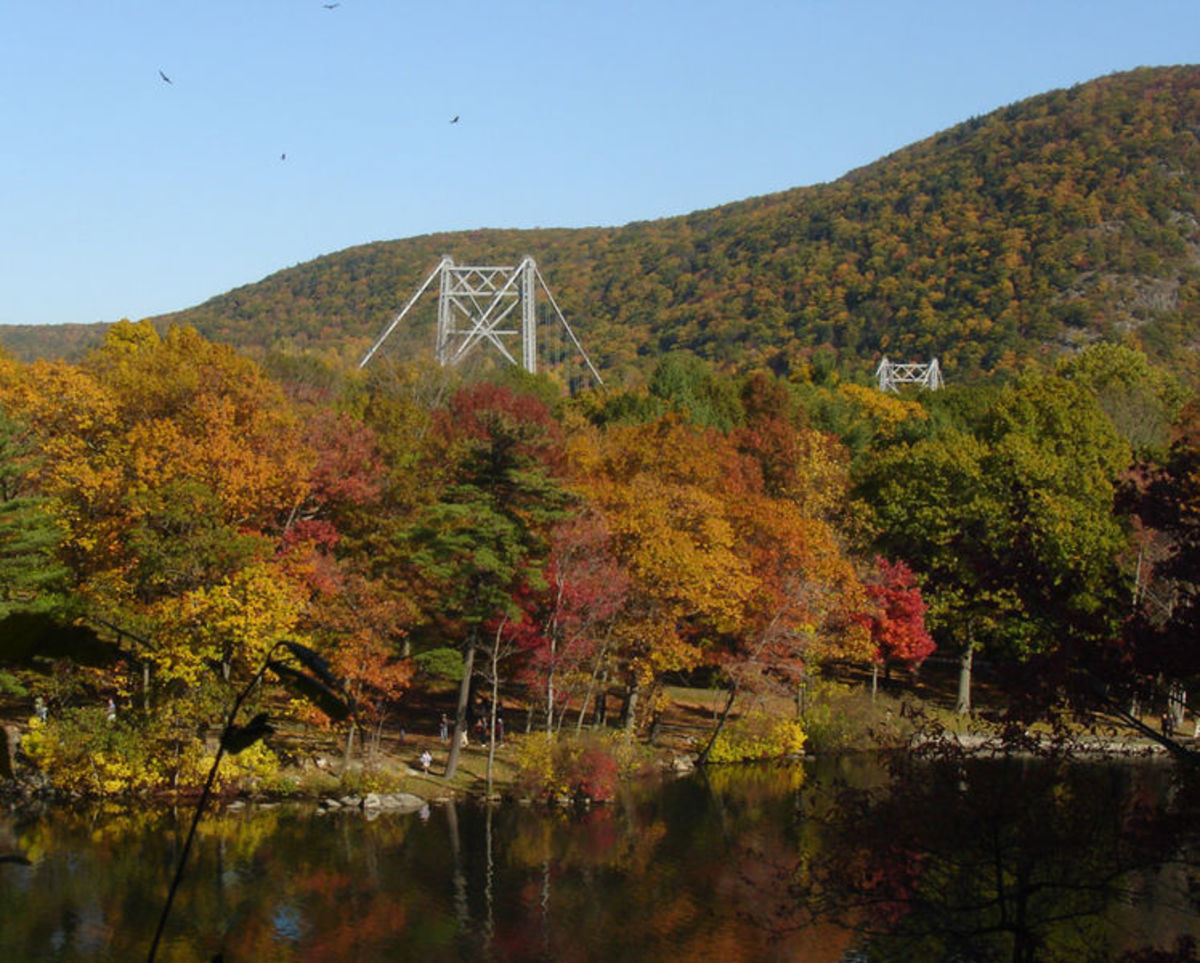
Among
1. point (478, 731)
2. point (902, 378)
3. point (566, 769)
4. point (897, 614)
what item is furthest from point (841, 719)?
point (902, 378)

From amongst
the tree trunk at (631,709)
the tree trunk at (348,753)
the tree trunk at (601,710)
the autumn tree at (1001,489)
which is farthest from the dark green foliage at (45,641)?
the autumn tree at (1001,489)

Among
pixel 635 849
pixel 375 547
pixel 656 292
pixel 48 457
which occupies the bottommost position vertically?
pixel 635 849

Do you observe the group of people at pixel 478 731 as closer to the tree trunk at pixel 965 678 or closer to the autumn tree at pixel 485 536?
the autumn tree at pixel 485 536

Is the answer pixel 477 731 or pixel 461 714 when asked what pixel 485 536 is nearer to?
pixel 461 714

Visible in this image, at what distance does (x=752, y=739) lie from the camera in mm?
34281

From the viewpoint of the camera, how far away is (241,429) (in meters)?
31.7

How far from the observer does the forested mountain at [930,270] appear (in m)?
92.9

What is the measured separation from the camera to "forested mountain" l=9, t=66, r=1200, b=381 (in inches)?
3659

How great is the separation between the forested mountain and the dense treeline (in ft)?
126

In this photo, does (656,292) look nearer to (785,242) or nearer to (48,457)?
(785,242)

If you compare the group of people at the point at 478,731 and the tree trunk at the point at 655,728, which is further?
the tree trunk at the point at 655,728

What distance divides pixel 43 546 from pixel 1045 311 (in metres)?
78.3

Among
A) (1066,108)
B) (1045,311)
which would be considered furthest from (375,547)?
(1066,108)

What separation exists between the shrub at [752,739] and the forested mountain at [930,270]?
1861 inches
